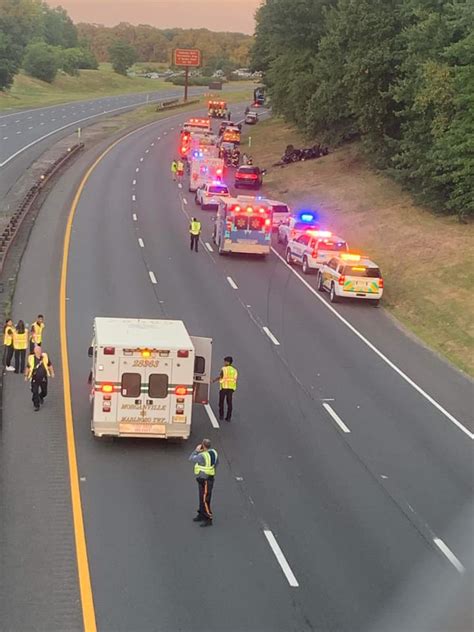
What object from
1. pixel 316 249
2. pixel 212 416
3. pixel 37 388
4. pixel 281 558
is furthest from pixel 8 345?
pixel 316 249

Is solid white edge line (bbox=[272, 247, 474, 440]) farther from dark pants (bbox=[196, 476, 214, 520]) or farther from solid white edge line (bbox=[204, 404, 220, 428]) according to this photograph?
dark pants (bbox=[196, 476, 214, 520])

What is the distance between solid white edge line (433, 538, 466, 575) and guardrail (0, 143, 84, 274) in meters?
22.8

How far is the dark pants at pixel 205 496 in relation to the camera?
15.6 metres

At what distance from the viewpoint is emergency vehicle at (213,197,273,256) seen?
135 feet

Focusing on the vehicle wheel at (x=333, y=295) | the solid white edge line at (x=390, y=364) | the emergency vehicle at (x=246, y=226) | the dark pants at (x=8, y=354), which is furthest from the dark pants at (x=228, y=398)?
the emergency vehicle at (x=246, y=226)

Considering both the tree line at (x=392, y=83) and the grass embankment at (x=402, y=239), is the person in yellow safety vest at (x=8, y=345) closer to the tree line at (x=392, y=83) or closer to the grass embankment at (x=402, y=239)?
the grass embankment at (x=402, y=239)

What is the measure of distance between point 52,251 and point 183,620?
94.1ft

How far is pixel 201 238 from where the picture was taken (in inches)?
1812

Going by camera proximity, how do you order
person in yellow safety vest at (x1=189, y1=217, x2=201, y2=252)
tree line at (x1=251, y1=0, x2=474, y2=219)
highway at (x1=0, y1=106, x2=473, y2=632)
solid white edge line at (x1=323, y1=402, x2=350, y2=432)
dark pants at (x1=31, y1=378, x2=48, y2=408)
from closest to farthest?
highway at (x1=0, y1=106, x2=473, y2=632) < dark pants at (x1=31, y1=378, x2=48, y2=408) < solid white edge line at (x1=323, y1=402, x2=350, y2=432) < person in yellow safety vest at (x1=189, y1=217, x2=201, y2=252) < tree line at (x1=251, y1=0, x2=474, y2=219)

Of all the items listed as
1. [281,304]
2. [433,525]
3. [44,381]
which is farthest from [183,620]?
[281,304]

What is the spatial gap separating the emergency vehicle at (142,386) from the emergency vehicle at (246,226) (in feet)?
73.1

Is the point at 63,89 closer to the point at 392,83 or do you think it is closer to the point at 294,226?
the point at 392,83

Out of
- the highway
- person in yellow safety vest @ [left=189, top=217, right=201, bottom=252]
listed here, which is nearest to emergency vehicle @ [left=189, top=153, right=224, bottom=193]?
person in yellow safety vest @ [left=189, top=217, right=201, bottom=252]

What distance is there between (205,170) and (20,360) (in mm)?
37211
